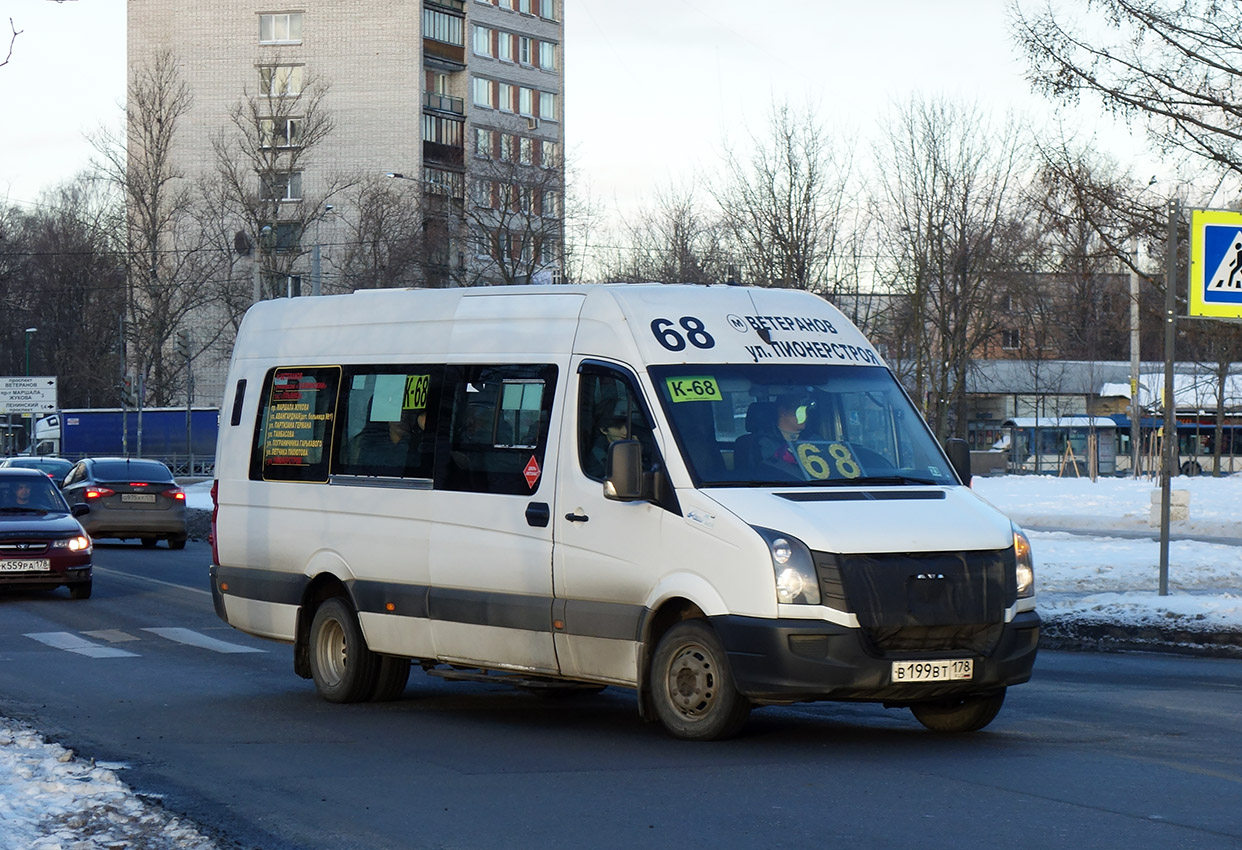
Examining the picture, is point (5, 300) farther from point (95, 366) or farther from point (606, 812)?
point (606, 812)

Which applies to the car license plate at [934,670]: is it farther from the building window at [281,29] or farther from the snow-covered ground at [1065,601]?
the building window at [281,29]

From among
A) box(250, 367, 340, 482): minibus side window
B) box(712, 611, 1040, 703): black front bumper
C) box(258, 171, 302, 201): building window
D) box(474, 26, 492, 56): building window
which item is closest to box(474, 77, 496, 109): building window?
box(474, 26, 492, 56): building window

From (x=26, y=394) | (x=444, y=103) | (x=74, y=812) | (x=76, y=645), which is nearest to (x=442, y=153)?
(x=444, y=103)

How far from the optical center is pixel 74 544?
20.1m

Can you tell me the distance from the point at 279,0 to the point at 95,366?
22.0 metres

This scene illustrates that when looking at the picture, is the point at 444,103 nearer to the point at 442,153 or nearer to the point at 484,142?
the point at 442,153

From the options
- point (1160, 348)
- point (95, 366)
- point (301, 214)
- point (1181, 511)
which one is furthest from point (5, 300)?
point (1181, 511)

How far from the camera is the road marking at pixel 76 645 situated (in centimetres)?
1455

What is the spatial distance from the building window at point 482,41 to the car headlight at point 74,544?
7247 centimetres

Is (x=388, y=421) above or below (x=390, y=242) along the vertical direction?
below

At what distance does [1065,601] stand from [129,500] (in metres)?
18.2

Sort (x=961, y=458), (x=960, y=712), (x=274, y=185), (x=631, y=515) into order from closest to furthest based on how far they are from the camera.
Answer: (x=631, y=515)
(x=960, y=712)
(x=961, y=458)
(x=274, y=185)

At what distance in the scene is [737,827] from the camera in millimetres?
7000

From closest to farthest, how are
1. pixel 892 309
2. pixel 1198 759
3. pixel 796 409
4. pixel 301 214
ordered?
pixel 1198 759 < pixel 796 409 < pixel 892 309 < pixel 301 214
